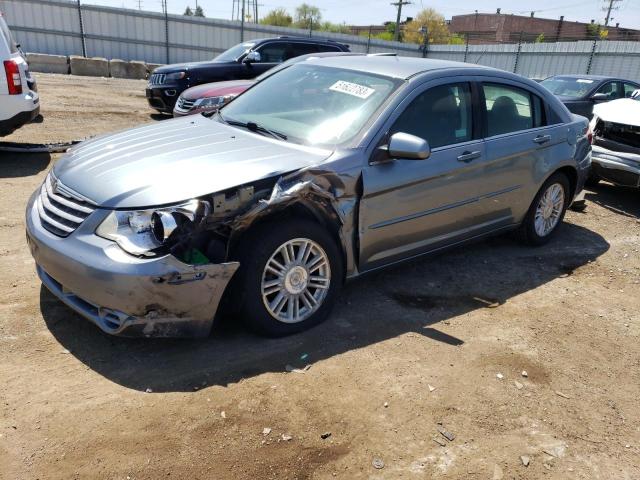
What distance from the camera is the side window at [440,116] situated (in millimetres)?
3967

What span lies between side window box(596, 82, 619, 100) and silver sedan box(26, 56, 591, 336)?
7.20 meters

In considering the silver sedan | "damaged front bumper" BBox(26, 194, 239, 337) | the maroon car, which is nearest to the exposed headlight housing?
the maroon car

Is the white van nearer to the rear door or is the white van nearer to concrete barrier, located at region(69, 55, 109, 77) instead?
the rear door

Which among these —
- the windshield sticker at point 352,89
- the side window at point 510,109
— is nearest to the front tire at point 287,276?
the windshield sticker at point 352,89

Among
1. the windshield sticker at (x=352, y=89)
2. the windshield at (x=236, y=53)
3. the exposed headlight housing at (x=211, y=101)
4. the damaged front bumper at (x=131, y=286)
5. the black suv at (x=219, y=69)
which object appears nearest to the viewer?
the damaged front bumper at (x=131, y=286)

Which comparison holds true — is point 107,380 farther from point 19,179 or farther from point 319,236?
point 19,179

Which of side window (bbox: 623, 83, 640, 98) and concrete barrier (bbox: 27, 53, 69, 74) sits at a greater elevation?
side window (bbox: 623, 83, 640, 98)

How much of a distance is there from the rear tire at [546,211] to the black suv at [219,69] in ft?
23.9

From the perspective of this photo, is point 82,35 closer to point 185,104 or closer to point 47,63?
point 47,63

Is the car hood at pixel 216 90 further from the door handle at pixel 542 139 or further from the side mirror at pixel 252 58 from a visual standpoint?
the door handle at pixel 542 139

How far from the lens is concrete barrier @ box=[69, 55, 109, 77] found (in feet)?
62.8

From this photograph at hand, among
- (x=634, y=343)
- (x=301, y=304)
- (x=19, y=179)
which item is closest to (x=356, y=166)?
(x=301, y=304)

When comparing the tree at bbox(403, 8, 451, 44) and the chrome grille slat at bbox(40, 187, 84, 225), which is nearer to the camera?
the chrome grille slat at bbox(40, 187, 84, 225)

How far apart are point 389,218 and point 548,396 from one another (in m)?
1.51
